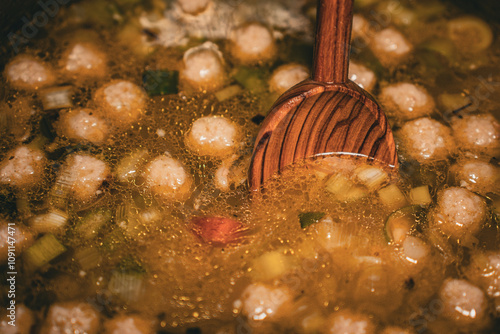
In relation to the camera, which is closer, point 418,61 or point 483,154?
point 483,154

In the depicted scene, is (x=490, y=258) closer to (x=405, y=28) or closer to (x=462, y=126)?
(x=462, y=126)

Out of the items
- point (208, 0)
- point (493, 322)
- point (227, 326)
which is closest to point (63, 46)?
point (208, 0)

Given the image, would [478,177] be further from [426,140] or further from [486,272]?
[486,272]

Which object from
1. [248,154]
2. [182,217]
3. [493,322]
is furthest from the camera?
[248,154]

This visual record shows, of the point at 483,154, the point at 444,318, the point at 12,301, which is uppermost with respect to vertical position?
the point at 483,154

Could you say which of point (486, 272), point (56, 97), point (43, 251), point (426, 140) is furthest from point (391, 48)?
point (43, 251)

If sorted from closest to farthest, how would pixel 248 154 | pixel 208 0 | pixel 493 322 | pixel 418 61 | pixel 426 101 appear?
pixel 493 322, pixel 248 154, pixel 426 101, pixel 418 61, pixel 208 0

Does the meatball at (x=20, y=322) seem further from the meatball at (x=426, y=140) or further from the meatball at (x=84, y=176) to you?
the meatball at (x=426, y=140)

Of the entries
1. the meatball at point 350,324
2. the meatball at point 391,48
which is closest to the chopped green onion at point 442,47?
the meatball at point 391,48
